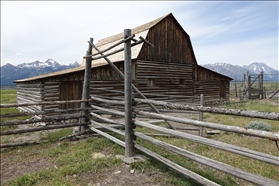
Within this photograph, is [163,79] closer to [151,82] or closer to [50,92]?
[151,82]

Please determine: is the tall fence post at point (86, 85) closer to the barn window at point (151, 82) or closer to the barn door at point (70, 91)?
the barn door at point (70, 91)

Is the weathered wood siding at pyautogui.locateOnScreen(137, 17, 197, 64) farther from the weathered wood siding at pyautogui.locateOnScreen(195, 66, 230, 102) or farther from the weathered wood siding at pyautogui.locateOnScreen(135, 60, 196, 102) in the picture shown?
the weathered wood siding at pyautogui.locateOnScreen(195, 66, 230, 102)

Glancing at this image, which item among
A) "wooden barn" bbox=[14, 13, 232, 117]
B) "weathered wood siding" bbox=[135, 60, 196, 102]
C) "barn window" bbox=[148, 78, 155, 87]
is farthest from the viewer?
"barn window" bbox=[148, 78, 155, 87]

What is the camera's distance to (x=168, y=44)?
53.4 ft

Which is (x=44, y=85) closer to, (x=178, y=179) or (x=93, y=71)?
(x=93, y=71)

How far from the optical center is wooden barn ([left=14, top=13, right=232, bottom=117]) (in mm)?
12062

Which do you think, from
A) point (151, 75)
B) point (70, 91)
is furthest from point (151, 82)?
point (70, 91)

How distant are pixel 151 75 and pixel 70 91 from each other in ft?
19.7

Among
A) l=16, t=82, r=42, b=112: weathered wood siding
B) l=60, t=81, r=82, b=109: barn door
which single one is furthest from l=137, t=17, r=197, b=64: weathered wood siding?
l=16, t=82, r=42, b=112: weathered wood siding

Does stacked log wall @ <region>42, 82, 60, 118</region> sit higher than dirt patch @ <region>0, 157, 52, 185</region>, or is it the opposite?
stacked log wall @ <region>42, 82, 60, 118</region>

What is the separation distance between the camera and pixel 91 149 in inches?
215

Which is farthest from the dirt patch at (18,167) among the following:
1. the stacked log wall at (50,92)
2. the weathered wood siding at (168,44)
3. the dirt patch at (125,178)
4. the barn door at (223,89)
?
the barn door at (223,89)

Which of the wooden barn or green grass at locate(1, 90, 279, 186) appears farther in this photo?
the wooden barn

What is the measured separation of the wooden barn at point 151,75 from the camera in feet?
39.6
